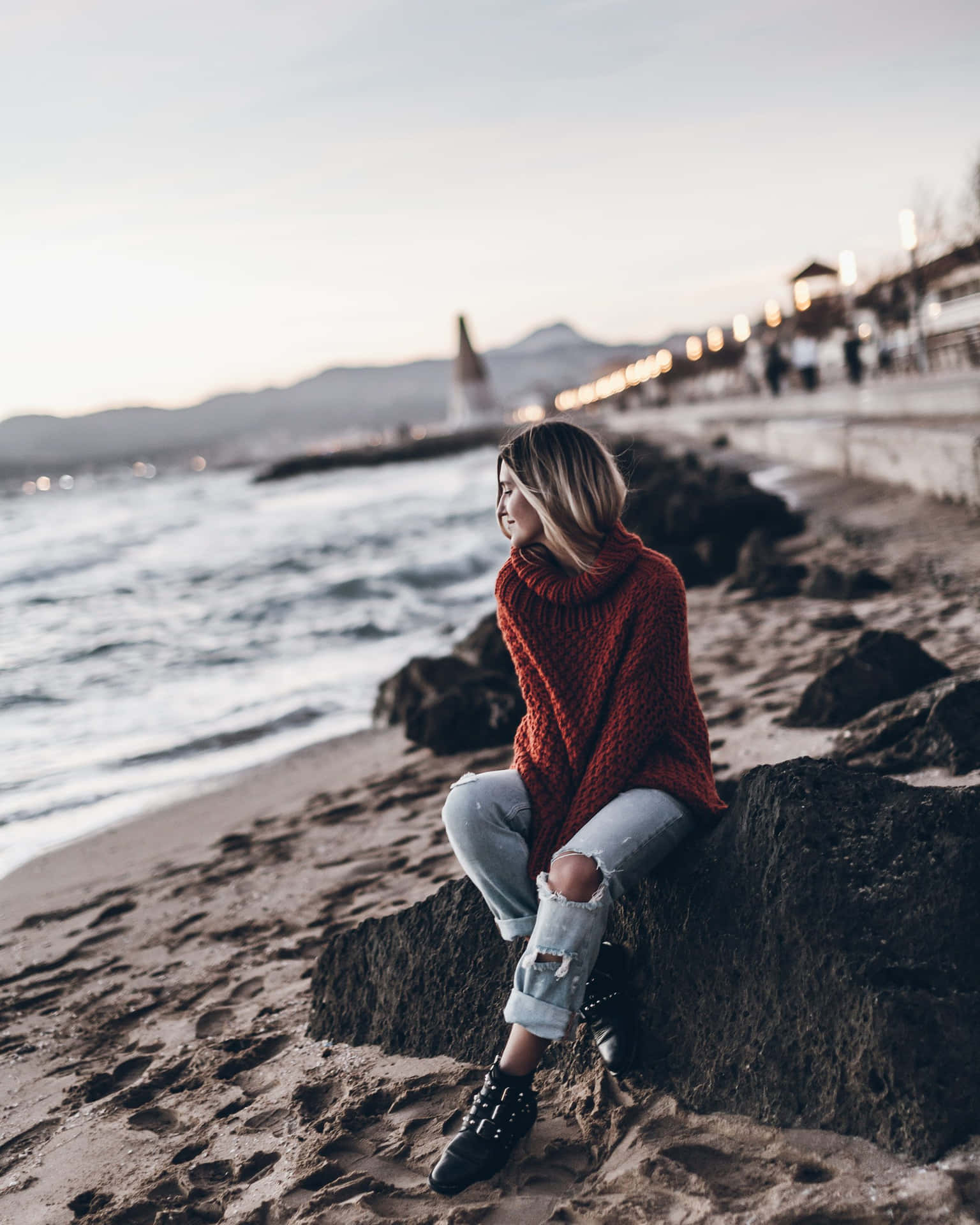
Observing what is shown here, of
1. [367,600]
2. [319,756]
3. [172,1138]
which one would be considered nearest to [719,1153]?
[172,1138]

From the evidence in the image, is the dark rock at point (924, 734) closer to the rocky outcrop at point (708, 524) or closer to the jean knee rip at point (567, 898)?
the jean knee rip at point (567, 898)

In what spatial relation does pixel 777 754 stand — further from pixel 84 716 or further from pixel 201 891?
pixel 84 716

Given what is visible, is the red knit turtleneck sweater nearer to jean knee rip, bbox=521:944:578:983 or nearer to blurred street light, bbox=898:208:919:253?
jean knee rip, bbox=521:944:578:983

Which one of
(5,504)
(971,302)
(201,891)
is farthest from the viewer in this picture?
(5,504)

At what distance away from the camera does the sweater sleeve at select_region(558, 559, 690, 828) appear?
242 centimetres

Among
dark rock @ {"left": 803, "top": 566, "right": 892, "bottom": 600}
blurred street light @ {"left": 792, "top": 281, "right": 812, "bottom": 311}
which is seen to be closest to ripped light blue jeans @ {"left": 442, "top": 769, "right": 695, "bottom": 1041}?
dark rock @ {"left": 803, "top": 566, "right": 892, "bottom": 600}

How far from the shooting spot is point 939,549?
24.8 feet

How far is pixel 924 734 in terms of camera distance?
3477 mm

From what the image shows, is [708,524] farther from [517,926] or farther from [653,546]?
[517,926]

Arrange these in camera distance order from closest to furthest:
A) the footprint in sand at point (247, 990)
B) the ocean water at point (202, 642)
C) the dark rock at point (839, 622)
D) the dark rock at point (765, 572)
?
the footprint in sand at point (247, 990), the dark rock at point (839, 622), the ocean water at point (202, 642), the dark rock at point (765, 572)

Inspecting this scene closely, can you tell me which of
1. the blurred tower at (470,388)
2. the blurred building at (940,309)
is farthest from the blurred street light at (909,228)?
the blurred tower at (470,388)

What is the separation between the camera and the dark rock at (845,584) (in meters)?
6.97

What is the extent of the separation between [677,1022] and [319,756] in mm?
4561

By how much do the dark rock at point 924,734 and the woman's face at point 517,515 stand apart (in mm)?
1625
